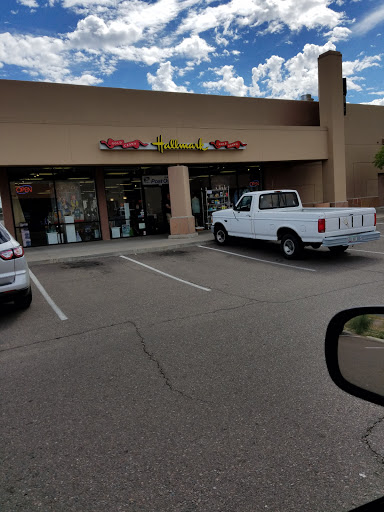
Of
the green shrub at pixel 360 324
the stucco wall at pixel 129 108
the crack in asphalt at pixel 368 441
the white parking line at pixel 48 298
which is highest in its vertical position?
the stucco wall at pixel 129 108

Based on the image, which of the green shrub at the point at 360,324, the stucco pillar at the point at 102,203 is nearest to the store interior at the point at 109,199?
the stucco pillar at the point at 102,203

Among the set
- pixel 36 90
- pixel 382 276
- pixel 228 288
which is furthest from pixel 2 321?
pixel 36 90

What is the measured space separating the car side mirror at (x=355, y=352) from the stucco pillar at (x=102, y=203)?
18.4 meters

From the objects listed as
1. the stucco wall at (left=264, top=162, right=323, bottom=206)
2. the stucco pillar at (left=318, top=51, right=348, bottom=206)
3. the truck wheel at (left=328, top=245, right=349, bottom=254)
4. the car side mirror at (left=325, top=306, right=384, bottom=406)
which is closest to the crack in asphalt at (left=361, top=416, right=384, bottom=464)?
the car side mirror at (left=325, top=306, right=384, bottom=406)

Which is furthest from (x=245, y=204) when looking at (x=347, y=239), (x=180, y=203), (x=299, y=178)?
(x=299, y=178)

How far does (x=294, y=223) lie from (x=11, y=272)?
767 centimetres

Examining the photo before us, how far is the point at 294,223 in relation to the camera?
11523 mm

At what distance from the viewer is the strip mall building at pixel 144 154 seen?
16.2 m

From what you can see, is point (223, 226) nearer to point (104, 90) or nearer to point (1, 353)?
point (104, 90)

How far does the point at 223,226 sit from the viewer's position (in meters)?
15.0

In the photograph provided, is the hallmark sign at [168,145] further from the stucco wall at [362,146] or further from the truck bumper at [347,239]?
the stucco wall at [362,146]

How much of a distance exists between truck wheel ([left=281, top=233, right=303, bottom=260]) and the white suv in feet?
24.3

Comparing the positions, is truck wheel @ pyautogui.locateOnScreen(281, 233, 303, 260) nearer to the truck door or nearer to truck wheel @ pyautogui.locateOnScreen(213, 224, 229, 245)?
the truck door

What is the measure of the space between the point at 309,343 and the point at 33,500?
12.3 ft
